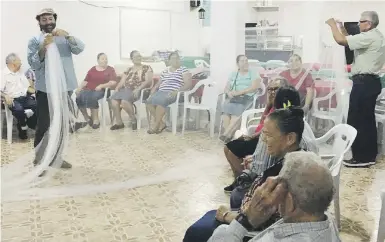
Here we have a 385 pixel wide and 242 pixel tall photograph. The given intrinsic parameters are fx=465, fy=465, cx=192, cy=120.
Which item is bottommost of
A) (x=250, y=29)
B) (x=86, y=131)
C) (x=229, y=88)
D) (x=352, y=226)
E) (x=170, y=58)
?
(x=352, y=226)

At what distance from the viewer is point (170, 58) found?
14.6ft

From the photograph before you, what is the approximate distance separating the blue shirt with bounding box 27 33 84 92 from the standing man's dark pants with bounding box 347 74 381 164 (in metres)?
2.30

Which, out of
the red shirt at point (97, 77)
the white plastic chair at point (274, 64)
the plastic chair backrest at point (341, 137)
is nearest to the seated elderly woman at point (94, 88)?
the red shirt at point (97, 77)

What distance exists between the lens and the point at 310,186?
127 centimetres

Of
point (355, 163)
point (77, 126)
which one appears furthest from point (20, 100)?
point (355, 163)

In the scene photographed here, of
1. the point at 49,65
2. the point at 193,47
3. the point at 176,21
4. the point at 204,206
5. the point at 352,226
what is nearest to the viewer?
the point at 352,226

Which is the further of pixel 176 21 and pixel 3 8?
pixel 176 21

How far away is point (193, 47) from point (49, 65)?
1508 mm

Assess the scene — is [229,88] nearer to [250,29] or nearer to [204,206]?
[250,29]

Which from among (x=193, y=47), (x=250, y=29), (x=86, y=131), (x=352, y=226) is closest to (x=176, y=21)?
(x=193, y=47)

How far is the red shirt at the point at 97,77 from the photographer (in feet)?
12.3

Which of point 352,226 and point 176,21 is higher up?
point 176,21

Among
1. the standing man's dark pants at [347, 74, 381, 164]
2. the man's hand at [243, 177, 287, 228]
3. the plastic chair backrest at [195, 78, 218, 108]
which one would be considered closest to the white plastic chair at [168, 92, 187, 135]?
the plastic chair backrest at [195, 78, 218, 108]

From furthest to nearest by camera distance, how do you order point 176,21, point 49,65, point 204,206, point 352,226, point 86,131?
point 176,21
point 86,131
point 49,65
point 204,206
point 352,226
